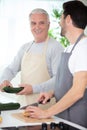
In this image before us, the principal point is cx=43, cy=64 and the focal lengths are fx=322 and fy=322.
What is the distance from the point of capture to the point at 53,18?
4238 millimetres

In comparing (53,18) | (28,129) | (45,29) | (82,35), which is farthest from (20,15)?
(28,129)

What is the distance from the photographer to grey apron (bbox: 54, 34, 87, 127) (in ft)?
5.54

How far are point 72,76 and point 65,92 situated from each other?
0.11m

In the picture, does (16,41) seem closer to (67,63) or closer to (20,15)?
(20,15)

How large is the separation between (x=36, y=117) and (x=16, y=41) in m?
2.53

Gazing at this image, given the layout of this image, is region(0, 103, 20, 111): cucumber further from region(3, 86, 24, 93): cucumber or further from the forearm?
the forearm

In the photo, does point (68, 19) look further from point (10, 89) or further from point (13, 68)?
point (13, 68)

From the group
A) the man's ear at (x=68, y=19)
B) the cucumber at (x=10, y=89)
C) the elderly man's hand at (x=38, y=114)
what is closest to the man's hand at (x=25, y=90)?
the cucumber at (x=10, y=89)

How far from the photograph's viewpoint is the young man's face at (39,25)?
2352 mm

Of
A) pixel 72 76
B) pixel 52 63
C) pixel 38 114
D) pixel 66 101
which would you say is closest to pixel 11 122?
pixel 38 114

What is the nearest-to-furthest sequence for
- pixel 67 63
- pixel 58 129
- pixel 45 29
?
pixel 58 129 → pixel 67 63 → pixel 45 29

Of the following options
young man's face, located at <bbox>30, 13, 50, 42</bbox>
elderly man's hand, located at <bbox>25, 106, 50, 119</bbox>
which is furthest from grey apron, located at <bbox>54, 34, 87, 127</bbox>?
young man's face, located at <bbox>30, 13, 50, 42</bbox>

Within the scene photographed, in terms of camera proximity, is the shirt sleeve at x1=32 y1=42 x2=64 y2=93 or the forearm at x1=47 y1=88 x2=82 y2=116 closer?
the forearm at x1=47 y1=88 x2=82 y2=116

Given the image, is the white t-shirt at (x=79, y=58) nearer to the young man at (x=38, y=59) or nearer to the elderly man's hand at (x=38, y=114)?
the elderly man's hand at (x=38, y=114)
